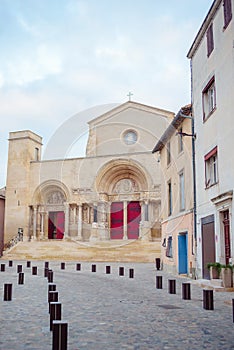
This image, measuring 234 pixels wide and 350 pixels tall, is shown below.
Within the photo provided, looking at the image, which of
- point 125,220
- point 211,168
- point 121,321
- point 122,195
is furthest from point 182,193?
point 122,195

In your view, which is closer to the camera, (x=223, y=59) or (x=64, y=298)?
(x=64, y=298)

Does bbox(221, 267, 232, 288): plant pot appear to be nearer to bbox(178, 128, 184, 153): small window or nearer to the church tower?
bbox(178, 128, 184, 153): small window

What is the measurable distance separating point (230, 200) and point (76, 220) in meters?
25.8

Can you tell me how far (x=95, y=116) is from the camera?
132 ft

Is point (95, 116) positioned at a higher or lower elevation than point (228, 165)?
higher

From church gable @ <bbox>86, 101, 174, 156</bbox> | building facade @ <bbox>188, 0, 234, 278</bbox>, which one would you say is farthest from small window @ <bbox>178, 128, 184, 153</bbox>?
church gable @ <bbox>86, 101, 174, 156</bbox>

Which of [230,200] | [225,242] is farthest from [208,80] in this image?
[225,242]

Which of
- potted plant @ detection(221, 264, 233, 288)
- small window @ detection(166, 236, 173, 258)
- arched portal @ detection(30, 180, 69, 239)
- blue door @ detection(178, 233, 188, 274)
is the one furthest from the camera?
arched portal @ detection(30, 180, 69, 239)

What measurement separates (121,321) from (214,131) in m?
9.08

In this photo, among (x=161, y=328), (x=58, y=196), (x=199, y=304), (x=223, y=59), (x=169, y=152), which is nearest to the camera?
(x=161, y=328)

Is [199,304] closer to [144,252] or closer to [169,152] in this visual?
[169,152]

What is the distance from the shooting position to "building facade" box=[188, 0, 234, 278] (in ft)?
43.5

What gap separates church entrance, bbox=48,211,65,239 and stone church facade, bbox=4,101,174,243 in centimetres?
10

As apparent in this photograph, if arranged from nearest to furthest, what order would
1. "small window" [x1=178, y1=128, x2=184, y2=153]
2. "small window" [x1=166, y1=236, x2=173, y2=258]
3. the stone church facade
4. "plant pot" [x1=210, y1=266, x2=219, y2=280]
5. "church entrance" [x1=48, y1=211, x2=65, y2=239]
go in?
"plant pot" [x1=210, y1=266, x2=219, y2=280] < "small window" [x1=178, y1=128, x2=184, y2=153] < "small window" [x1=166, y1=236, x2=173, y2=258] < the stone church facade < "church entrance" [x1=48, y1=211, x2=65, y2=239]
